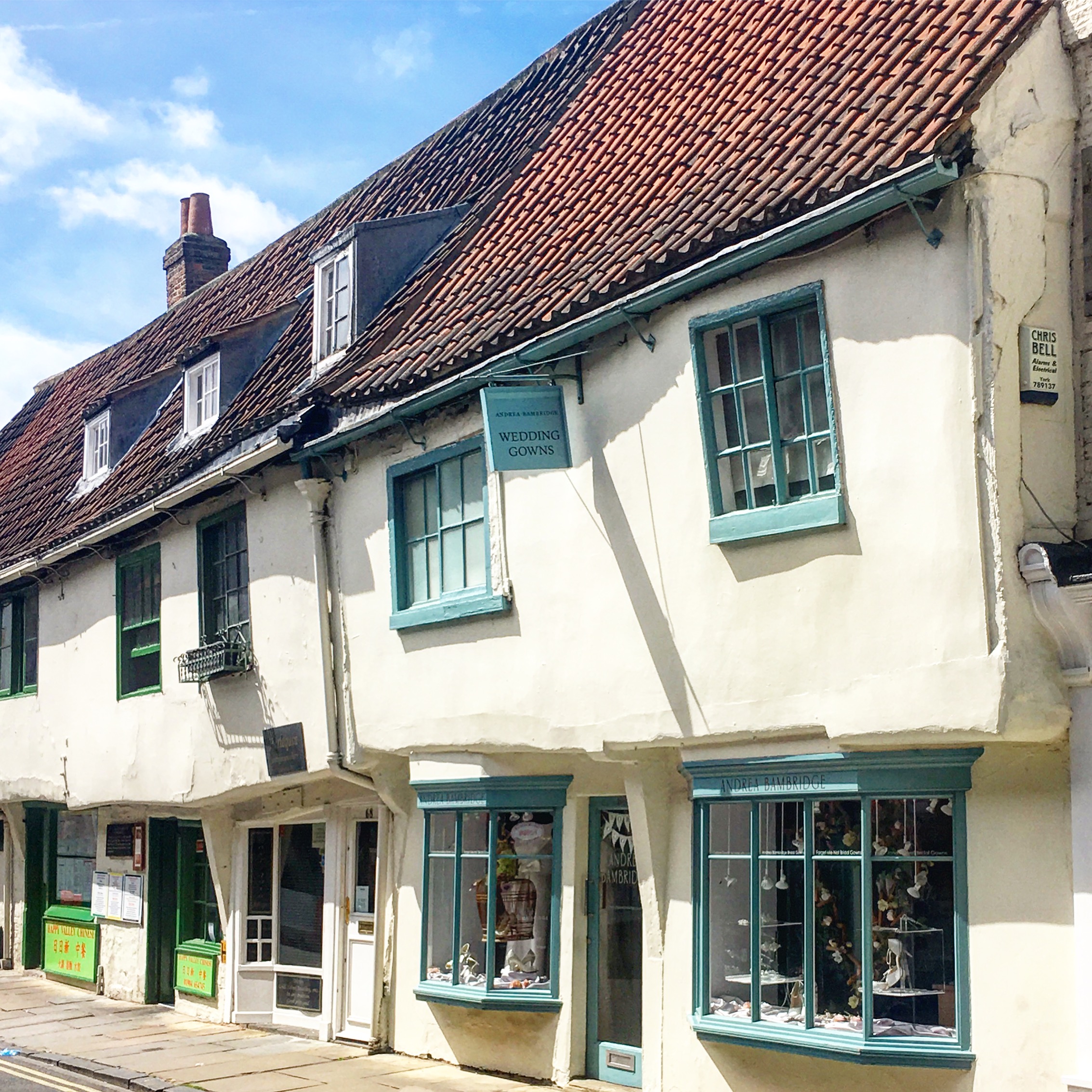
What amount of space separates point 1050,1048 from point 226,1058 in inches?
327

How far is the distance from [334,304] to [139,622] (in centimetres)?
497

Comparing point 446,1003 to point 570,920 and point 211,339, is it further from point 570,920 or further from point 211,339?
Result: point 211,339

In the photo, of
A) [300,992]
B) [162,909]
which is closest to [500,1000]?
[300,992]

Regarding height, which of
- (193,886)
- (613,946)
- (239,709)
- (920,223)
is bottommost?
(193,886)

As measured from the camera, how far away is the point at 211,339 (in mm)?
16750

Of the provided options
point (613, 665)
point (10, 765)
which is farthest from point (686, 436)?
point (10, 765)

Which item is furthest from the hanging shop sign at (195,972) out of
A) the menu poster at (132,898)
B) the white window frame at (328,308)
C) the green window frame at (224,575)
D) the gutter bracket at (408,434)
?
the gutter bracket at (408,434)

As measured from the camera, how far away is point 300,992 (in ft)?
49.9

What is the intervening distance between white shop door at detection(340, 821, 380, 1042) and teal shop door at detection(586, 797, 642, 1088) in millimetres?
2786

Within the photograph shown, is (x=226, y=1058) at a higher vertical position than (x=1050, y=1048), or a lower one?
lower

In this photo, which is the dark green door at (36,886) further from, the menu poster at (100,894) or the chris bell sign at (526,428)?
the chris bell sign at (526,428)

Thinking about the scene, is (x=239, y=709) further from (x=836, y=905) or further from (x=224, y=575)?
(x=836, y=905)

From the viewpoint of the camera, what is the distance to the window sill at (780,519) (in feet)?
28.5

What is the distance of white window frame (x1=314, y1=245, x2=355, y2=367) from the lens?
14.6 meters
